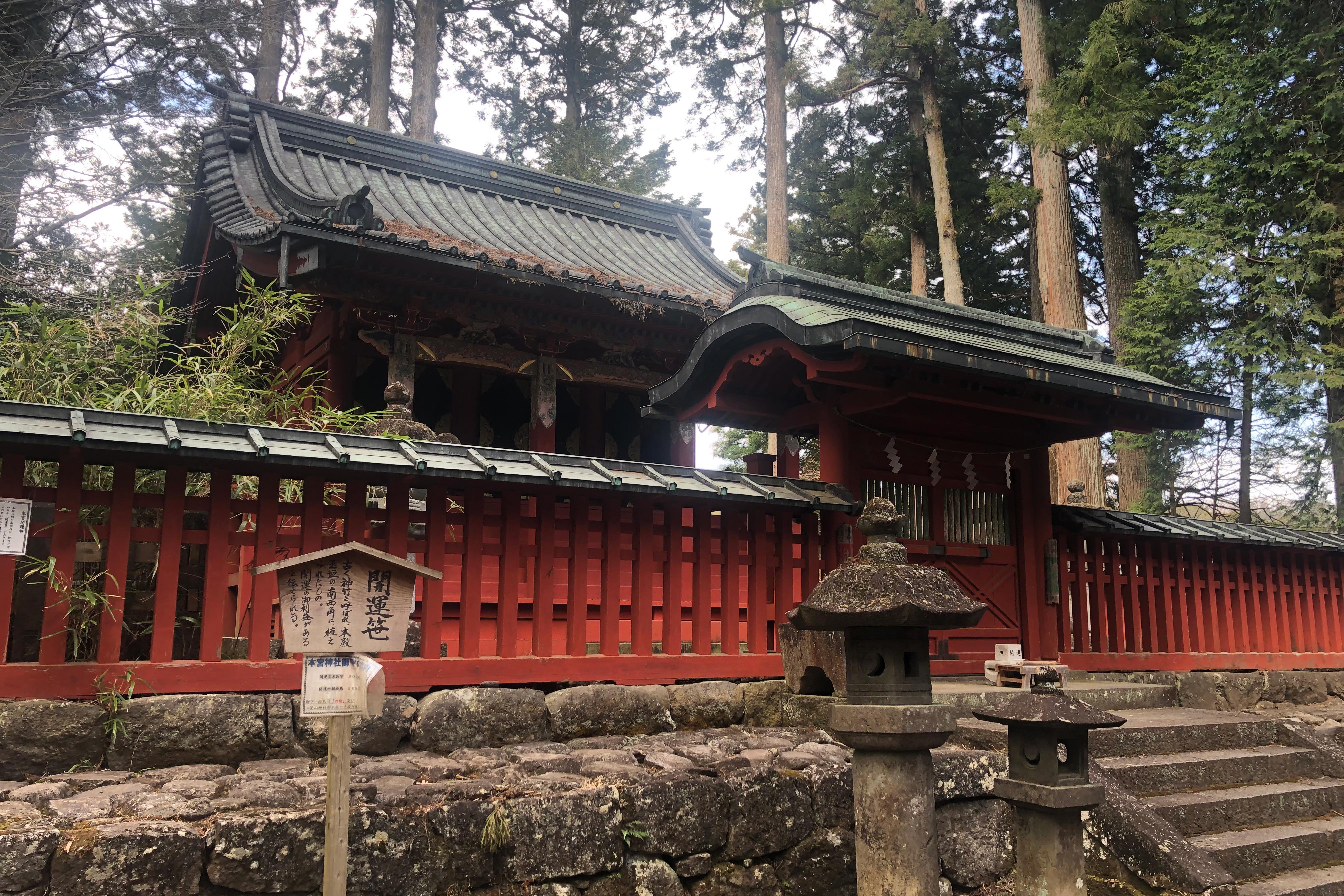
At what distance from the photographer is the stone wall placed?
370cm

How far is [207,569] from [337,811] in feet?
6.88

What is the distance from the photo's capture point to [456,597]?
22.5 feet

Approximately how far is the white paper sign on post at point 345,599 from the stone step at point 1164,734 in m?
3.74

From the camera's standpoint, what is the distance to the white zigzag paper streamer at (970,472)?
852 centimetres

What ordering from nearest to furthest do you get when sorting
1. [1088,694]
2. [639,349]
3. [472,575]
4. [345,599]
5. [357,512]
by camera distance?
[345,599]
[357,512]
[472,575]
[1088,694]
[639,349]

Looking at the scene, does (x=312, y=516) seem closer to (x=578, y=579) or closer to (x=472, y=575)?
(x=472, y=575)

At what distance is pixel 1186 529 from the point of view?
941 centimetres

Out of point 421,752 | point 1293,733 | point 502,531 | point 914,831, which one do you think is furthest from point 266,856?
point 1293,733

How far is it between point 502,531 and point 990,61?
21.4 meters

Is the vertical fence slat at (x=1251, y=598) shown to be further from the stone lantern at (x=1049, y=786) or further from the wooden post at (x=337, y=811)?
the wooden post at (x=337, y=811)

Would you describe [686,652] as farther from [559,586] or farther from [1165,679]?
[1165,679]

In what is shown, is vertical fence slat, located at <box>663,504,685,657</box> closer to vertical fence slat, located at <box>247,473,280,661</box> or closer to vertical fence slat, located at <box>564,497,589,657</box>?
vertical fence slat, located at <box>564,497,589,657</box>

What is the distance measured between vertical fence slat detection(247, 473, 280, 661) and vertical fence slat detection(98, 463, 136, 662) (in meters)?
0.62

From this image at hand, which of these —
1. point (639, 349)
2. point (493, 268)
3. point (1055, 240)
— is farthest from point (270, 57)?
point (1055, 240)
